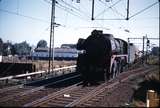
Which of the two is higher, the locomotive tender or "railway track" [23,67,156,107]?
the locomotive tender

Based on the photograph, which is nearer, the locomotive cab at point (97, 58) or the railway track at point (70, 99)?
the railway track at point (70, 99)

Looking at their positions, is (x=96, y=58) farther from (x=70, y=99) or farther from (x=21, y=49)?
(x=21, y=49)

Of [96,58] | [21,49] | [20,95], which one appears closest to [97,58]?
[96,58]

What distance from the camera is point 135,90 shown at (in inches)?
667

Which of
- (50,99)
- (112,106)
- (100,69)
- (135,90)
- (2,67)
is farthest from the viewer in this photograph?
(2,67)

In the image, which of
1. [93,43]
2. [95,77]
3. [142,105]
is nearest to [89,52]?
[93,43]

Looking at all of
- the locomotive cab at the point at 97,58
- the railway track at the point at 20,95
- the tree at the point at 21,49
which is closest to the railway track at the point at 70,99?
the railway track at the point at 20,95

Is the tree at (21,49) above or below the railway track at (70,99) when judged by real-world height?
above

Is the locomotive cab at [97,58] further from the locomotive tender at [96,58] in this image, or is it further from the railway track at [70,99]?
the railway track at [70,99]

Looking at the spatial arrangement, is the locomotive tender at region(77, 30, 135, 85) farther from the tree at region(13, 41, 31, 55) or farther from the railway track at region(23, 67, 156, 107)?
the tree at region(13, 41, 31, 55)

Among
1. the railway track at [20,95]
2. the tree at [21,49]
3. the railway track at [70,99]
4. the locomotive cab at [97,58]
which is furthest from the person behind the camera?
the tree at [21,49]

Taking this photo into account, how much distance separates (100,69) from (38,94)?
20.2 ft

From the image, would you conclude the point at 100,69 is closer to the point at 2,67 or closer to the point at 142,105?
the point at 142,105

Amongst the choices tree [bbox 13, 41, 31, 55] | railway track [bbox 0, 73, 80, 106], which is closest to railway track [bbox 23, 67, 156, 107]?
railway track [bbox 0, 73, 80, 106]
